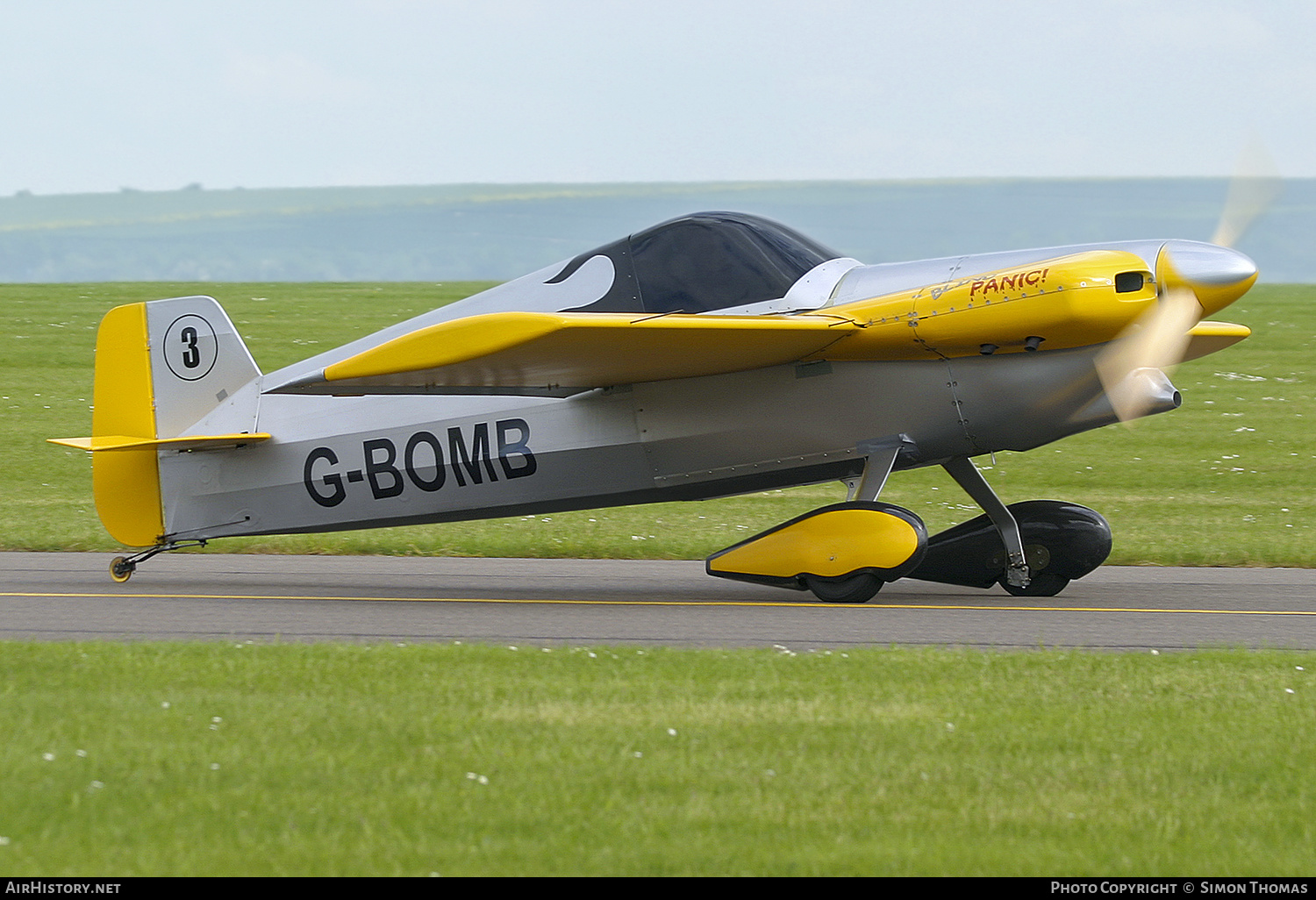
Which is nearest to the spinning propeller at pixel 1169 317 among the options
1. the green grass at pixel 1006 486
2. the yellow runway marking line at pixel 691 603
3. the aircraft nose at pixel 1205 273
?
the aircraft nose at pixel 1205 273

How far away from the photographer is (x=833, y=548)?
1002 centimetres

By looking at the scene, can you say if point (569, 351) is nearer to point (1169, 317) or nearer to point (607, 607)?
point (607, 607)

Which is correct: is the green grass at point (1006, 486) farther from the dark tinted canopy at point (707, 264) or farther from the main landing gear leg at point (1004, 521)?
the dark tinted canopy at point (707, 264)

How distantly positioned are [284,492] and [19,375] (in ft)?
62.2

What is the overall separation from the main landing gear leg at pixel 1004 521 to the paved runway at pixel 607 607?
0.20 metres

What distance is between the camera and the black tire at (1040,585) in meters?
10.8

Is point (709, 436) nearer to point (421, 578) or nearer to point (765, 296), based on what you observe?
point (765, 296)

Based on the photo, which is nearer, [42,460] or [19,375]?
[42,460]

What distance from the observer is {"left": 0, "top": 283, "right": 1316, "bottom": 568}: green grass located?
1394cm

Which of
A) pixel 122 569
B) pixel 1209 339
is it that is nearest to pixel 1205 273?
pixel 1209 339

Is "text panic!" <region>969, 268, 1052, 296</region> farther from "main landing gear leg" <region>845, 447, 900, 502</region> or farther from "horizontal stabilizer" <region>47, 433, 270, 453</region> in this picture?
"horizontal stabilizer" <region>47, 433, 270, 453</region>
